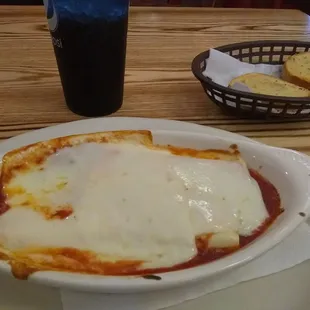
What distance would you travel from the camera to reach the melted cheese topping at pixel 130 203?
1.75 feet

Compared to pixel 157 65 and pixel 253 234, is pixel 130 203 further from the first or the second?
pixel 157 65

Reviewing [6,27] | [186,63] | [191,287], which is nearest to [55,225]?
[191,287]

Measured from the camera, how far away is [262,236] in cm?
56

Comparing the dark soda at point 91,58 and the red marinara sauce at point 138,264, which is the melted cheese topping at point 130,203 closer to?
the red marinara sauce at point 138,264

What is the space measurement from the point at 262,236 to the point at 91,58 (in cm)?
48

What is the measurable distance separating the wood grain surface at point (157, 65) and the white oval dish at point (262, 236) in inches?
8.1

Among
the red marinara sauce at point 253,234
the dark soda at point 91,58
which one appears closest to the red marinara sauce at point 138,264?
the red marinara sauce at point 253,234

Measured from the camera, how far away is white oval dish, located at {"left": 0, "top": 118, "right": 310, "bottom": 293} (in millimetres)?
489

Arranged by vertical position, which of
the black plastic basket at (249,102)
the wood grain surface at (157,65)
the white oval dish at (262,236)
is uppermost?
the white oval dish at (262,236)

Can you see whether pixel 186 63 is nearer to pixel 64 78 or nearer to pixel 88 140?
pixel 64 78

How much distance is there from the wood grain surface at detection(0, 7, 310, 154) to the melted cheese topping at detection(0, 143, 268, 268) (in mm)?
291

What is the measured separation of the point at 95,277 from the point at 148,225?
0.27ft

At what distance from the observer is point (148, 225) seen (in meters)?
0.54

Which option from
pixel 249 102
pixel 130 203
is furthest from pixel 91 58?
pixel 130 203
